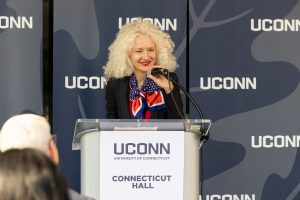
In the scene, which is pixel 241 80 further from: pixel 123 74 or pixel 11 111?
pixel 11 111

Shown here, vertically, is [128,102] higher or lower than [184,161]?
higher

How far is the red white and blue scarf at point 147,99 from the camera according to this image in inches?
175

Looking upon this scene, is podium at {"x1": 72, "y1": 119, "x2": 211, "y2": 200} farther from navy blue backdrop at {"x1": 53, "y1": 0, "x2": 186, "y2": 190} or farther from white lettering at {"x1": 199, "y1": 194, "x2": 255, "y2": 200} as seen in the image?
white lettering at {"x1": 199, "y1": 194, "x2": 255, "y2": 200}

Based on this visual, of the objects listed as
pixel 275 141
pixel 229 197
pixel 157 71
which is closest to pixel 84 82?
pixel 229 197

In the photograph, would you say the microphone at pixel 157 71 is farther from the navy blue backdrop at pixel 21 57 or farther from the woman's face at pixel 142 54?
the navy blue backdrop at pixel 21 57

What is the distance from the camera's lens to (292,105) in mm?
5969

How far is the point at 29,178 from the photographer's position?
1586mm

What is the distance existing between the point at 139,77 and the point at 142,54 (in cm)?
15

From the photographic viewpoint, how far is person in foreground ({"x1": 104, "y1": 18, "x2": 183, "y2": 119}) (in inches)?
175

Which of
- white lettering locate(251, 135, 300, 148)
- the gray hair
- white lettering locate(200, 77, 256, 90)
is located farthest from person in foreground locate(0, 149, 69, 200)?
white lettering locate(251, 135, 300, 148)

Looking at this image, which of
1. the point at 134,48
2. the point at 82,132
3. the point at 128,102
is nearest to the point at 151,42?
the point at 134,48

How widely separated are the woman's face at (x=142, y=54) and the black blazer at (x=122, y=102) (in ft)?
0.42

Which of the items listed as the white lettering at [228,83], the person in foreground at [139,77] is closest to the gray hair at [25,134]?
the person in foreground at [139,77]

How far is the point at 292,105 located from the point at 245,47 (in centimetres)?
64
